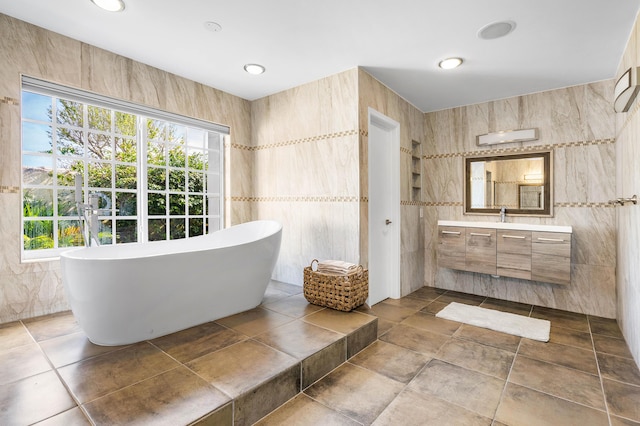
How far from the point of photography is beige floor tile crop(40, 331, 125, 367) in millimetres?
1755

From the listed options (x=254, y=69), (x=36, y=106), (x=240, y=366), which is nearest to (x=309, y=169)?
(x=254, y=69)

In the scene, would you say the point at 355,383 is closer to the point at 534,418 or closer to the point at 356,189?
the point at 534,418

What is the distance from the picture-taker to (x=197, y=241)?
3.06 m

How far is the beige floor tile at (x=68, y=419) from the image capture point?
1.25m

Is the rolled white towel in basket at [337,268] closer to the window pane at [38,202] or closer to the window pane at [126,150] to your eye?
the window pane at [126,150]

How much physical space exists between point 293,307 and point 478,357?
4.74 ft

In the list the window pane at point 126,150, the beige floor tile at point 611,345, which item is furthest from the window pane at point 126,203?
the beige floor tile at point 611,345

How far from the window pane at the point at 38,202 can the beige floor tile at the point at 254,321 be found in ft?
5.61

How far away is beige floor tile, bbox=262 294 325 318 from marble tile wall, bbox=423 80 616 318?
2.32 meters

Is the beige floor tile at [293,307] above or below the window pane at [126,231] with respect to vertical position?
below

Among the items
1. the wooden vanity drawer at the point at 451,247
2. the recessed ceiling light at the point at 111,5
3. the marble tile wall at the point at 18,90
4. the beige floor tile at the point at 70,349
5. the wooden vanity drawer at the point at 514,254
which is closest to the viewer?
the beige floor tile at the point at 70,349

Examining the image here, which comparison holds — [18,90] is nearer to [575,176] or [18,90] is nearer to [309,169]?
[309,169]

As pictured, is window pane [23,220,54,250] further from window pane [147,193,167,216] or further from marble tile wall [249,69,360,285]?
marble tile wall [249,69,360,285]

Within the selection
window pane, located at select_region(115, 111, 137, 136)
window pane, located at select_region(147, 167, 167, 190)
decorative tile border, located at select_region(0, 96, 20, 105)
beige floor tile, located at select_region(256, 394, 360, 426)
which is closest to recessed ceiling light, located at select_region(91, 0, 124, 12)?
decorative tile border, located at select_region(0, 96, 20, 105)
